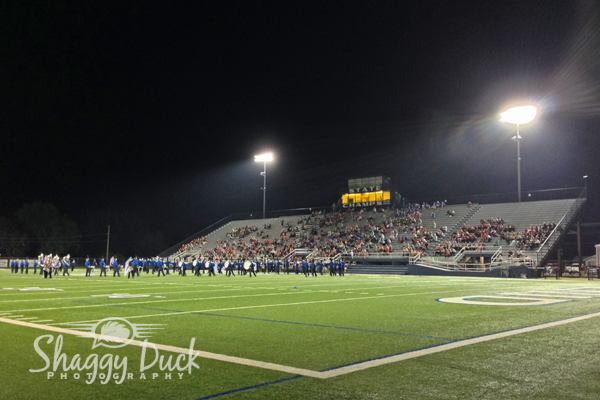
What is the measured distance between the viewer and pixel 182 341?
612 cm

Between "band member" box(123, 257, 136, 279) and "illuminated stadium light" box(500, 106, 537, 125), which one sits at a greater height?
"illuminated stadium light" box(500, 106, 537, 125)

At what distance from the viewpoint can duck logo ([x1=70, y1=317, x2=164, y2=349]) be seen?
597cm

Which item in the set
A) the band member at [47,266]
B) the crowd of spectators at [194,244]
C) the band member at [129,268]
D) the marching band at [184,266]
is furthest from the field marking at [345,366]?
the crowd of spectators at [194,244]

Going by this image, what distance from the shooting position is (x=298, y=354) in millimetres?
5379

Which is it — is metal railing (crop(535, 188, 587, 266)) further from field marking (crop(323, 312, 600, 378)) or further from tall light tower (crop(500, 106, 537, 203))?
field marking (crop(323, 312, 600, 378))

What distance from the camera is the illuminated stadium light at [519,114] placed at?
4331 centimetres

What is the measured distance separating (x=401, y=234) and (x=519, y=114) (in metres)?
14.7

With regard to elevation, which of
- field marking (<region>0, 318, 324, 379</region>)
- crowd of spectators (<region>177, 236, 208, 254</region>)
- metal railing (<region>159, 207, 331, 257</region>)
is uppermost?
metal railing (<region>159, 207, 331, 257</region>)

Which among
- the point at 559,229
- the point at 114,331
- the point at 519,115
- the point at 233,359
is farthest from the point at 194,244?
the point at 233,359

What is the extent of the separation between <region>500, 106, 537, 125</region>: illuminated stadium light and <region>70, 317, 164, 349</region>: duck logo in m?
42.5

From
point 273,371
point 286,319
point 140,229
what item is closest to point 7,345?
point 273,371

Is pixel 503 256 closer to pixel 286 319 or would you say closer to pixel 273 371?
pixel 286 319

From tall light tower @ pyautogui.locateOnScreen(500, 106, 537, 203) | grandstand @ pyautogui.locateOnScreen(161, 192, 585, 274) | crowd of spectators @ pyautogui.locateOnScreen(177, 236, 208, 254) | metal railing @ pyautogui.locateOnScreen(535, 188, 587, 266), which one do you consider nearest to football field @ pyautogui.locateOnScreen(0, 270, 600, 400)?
metal railing @ pyautogui.locateOnScreen(535, 188, 587, 266)

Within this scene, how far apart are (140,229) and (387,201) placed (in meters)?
38.9
